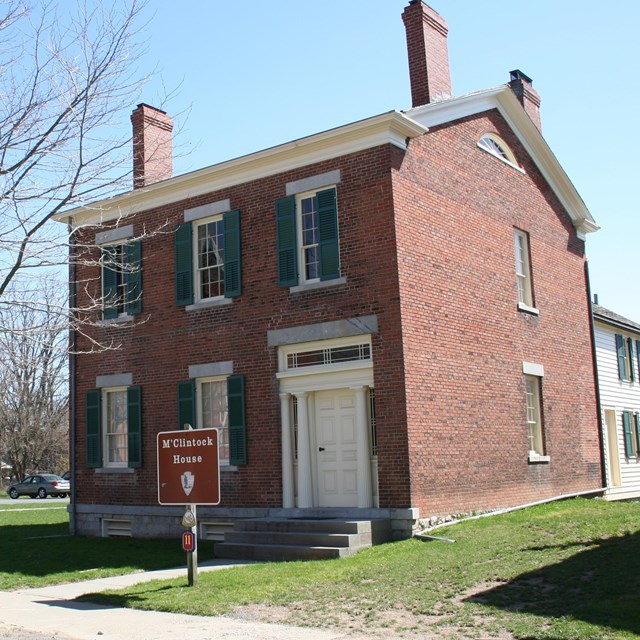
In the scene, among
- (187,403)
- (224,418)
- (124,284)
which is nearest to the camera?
(224,418)

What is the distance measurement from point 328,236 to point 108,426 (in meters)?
7.16

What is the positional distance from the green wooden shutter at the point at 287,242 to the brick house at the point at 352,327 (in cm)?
3

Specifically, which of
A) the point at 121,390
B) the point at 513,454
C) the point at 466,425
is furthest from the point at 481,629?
the point at 121,390

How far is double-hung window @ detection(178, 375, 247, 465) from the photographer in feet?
52.6

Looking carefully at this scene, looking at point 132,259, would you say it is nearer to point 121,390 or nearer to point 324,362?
point 121,390

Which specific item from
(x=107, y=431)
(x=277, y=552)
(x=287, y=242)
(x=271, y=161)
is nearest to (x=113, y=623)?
(x=277, y=552)

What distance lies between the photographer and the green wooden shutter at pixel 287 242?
1565 cm

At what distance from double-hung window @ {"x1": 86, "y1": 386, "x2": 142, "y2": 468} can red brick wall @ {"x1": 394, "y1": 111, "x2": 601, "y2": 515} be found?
22.8ft

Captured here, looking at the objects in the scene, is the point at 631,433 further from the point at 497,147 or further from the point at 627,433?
the point at 497,147

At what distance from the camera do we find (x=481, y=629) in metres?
7.96

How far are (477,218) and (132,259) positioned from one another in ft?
24.5

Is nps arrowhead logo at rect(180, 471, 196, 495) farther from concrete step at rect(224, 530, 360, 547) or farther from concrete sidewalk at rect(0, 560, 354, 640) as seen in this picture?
concrete step at rect(224, 530, 360, 547)

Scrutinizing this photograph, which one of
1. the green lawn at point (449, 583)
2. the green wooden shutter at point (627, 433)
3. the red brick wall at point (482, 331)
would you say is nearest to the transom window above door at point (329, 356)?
the red brick wall at point (482, 331)

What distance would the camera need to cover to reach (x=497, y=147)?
18.9m
